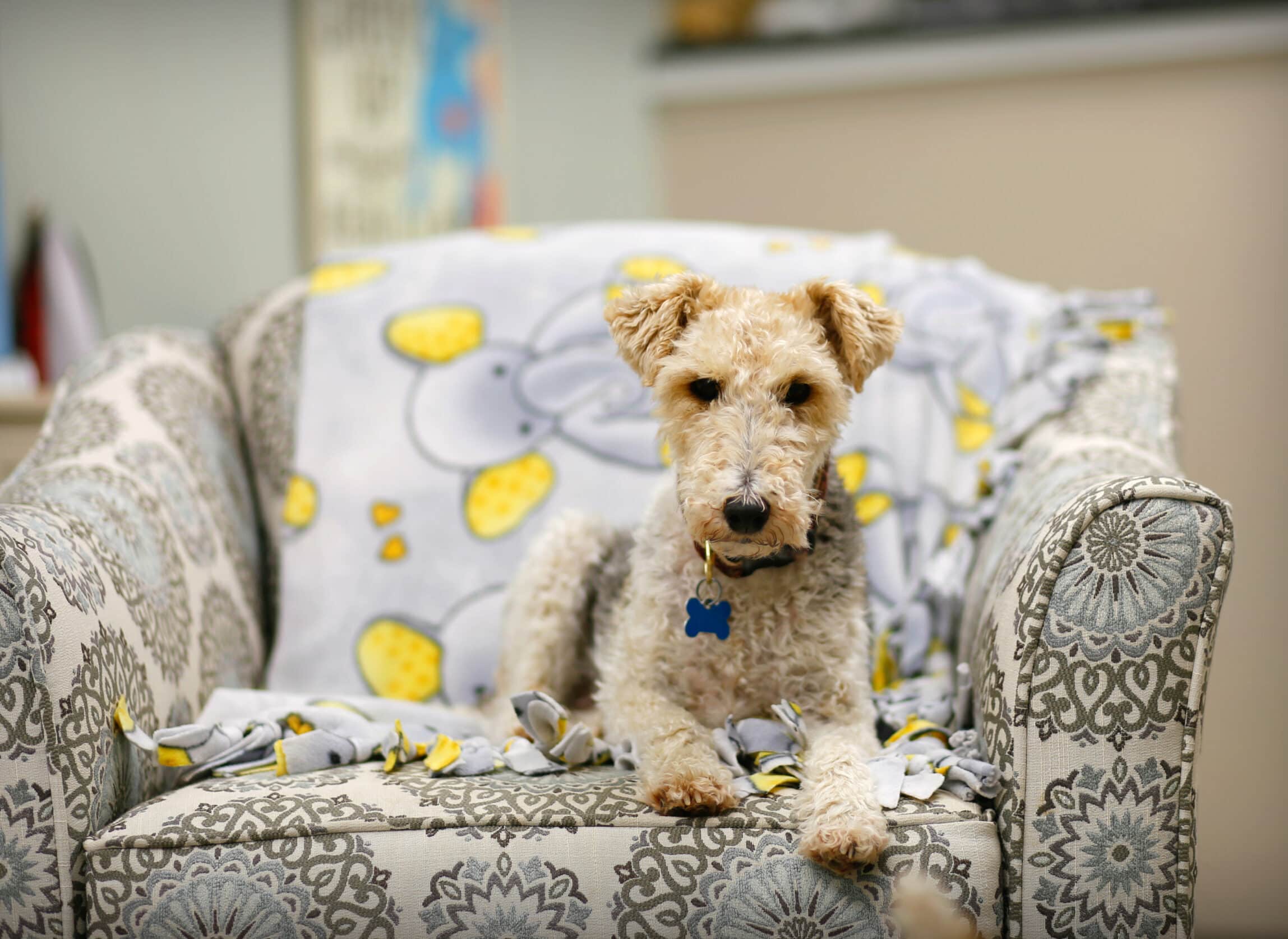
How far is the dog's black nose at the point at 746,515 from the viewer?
1.18m

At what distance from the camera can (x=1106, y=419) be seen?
1.70m

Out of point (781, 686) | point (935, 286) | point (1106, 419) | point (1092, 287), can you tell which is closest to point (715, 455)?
point (781, 686)

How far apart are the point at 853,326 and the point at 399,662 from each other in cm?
105

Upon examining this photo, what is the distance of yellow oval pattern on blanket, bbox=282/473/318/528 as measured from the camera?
6.45 feet

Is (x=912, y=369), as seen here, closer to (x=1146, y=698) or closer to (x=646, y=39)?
(x=1146, y=698)

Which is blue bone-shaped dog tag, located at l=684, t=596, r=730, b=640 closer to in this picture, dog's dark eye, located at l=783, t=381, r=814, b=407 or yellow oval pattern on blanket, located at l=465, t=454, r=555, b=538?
dog's dark eye, located at l=783, t=381, r=814, b=407

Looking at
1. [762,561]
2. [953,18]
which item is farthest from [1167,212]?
[762,561]

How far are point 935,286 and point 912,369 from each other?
215 millimetres

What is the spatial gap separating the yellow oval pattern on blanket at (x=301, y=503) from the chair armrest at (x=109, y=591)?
0.09m

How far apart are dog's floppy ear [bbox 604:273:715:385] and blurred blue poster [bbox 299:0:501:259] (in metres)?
1.85

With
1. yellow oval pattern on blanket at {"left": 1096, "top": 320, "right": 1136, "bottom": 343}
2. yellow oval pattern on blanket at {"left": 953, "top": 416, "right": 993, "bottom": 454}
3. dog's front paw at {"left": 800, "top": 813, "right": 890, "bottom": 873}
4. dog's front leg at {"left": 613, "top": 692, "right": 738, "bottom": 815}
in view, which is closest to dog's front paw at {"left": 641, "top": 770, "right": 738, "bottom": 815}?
dog's front leg at {"left": 613, "top": 692, "right": 738, "bottom": 815}

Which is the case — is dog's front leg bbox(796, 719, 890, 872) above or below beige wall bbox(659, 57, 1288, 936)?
below

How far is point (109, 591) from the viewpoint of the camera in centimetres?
134

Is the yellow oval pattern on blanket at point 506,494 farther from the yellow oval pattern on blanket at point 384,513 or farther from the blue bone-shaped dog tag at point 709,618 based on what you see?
the blue bone-shaped dog tag at point 709,618
